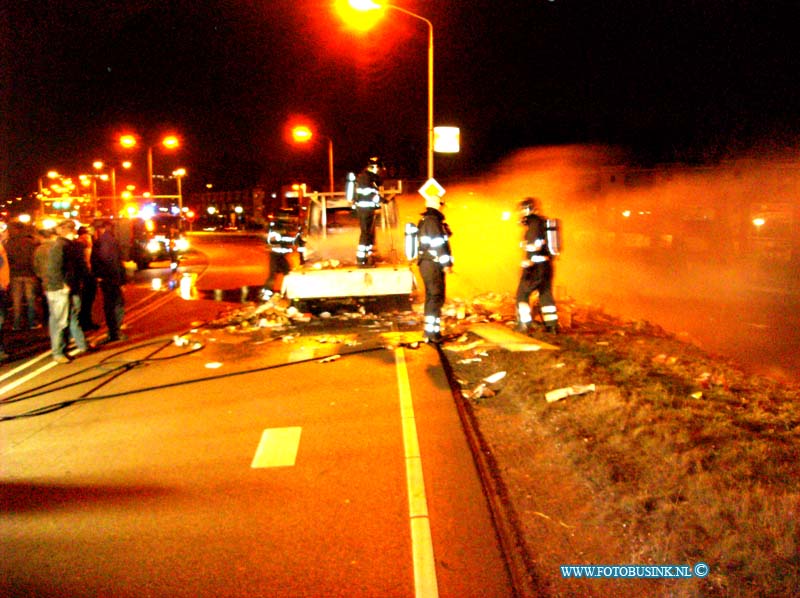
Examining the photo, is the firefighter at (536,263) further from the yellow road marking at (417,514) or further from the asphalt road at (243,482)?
the yellow road marking at (417,514)

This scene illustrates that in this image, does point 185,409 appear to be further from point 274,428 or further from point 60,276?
point 60,276

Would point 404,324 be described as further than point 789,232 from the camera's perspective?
No

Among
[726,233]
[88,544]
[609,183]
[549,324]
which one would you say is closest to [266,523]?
[88,544]

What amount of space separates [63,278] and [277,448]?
216 inches

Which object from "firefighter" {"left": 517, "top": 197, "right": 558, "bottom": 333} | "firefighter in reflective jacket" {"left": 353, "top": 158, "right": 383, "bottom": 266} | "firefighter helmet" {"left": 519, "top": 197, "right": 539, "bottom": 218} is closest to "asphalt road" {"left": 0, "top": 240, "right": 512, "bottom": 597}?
"firefighter" {"left": 517, "top": 197, "right": 558, "bottom": 333}

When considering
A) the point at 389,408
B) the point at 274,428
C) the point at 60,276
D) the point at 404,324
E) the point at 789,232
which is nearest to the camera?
the point at 274,428

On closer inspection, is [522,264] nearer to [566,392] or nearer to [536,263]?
[536,263]

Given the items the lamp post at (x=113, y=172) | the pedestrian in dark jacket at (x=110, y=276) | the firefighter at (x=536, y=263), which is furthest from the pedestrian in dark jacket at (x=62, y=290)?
the lamp post at (x=113, y=172)

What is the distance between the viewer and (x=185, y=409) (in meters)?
7.77

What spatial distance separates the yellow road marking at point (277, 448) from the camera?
6.04 meters

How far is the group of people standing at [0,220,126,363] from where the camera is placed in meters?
10.3

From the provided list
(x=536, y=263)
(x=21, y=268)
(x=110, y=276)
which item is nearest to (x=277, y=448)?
(x=536, y=263)

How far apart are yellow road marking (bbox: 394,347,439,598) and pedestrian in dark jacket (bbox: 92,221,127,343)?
6279mm

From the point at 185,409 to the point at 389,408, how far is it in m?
2.16
